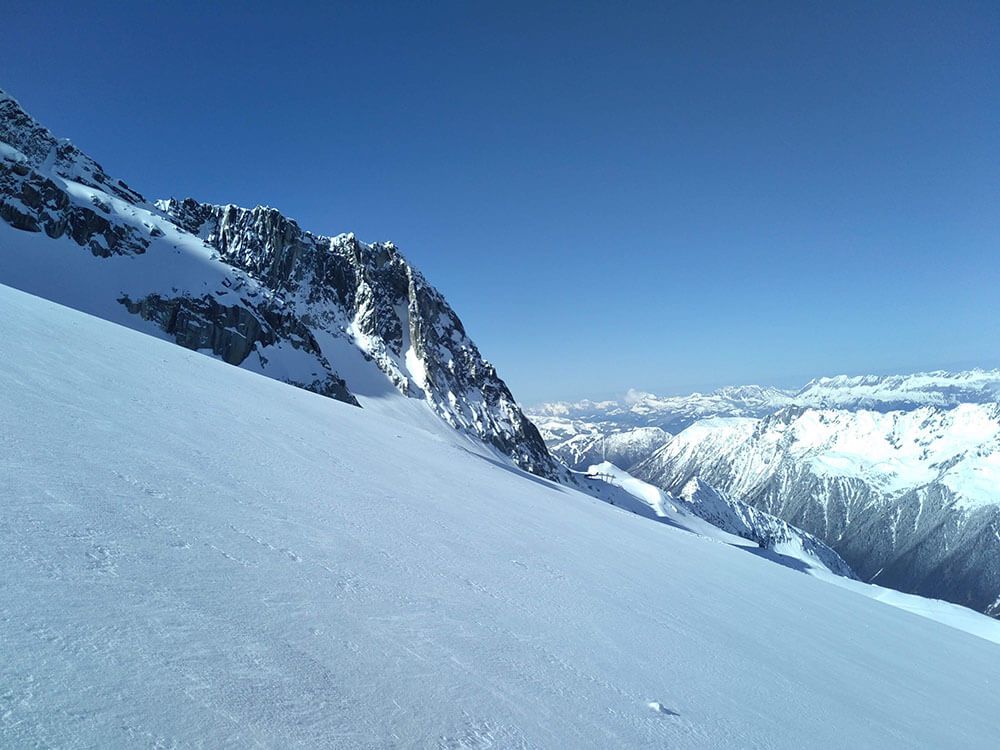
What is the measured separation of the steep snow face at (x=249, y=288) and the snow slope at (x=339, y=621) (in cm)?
6623

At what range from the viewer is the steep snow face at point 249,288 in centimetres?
6419

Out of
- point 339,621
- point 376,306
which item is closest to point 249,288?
point 376,306

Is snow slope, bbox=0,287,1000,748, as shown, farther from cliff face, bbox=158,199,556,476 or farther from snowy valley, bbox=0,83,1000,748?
cliff face, bbox=158,199,556,476

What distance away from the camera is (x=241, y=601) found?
4.09m

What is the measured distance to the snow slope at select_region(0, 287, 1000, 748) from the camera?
298 centimetres

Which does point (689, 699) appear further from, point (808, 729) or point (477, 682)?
point (477, 682)

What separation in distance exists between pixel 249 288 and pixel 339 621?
86.8 metres

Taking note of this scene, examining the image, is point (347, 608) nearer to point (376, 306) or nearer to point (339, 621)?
point (339, 621)

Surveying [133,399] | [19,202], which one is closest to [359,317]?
[19,202]

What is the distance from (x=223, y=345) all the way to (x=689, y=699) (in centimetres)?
7687

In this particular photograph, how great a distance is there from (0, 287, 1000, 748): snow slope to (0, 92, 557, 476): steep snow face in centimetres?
6623

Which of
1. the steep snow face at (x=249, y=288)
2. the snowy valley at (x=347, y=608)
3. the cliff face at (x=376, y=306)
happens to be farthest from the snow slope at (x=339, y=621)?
the cliff face at (x=376, y=306)

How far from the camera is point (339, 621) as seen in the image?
4324 mm

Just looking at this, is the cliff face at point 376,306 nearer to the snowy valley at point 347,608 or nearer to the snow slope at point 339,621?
the snowy valley at point 347,608
